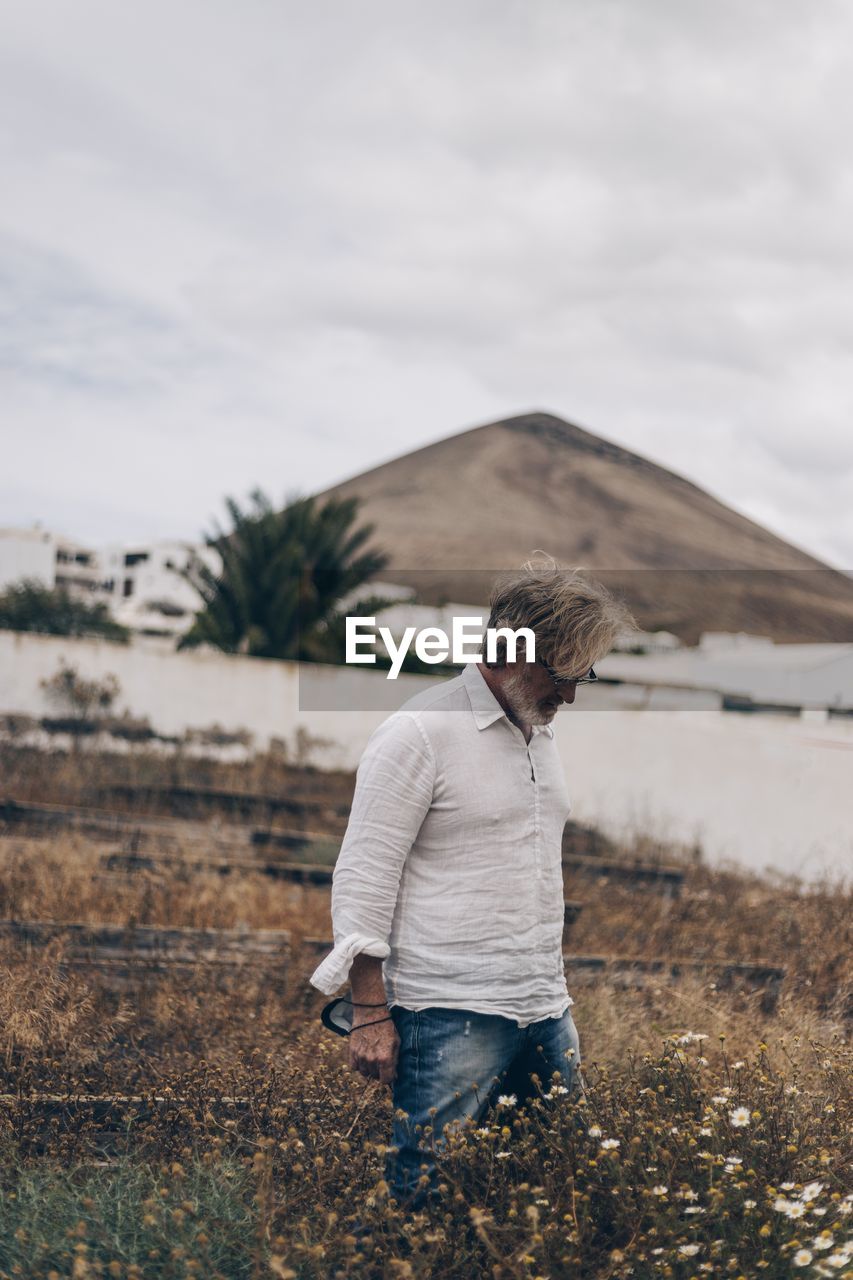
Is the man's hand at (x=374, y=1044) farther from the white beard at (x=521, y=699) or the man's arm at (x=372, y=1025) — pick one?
the white beard at (x=521, y=699)

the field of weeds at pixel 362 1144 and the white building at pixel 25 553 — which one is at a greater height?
the white building at pixel 25 553

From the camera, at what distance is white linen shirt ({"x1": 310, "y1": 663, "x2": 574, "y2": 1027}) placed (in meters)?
2.50

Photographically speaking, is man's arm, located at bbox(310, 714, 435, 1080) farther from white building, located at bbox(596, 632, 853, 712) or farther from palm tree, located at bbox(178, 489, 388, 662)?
palm tree, located at bbox(178, 489, 388, 662)

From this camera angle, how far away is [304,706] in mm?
16781

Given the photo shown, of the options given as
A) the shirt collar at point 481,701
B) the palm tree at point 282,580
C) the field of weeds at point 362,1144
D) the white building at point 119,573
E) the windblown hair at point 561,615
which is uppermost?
the white building at point 119,573

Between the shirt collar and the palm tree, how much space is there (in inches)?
842

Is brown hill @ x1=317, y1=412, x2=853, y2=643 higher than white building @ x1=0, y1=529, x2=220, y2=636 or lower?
higher

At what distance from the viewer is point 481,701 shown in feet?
8.67

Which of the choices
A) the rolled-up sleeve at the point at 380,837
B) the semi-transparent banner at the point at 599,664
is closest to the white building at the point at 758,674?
the semi-transparent banner at the point at 599,664

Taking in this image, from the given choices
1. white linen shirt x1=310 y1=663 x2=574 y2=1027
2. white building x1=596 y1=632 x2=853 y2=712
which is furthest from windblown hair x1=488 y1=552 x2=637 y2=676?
white building x1=596 y1=632 x2=853 y2=712

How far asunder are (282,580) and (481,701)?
23240 millimetres

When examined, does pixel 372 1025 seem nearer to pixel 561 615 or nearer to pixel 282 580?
pixel 561 615

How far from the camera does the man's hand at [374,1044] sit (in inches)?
98.5

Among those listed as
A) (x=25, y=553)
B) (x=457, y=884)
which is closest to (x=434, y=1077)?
(x=457, y=884)
